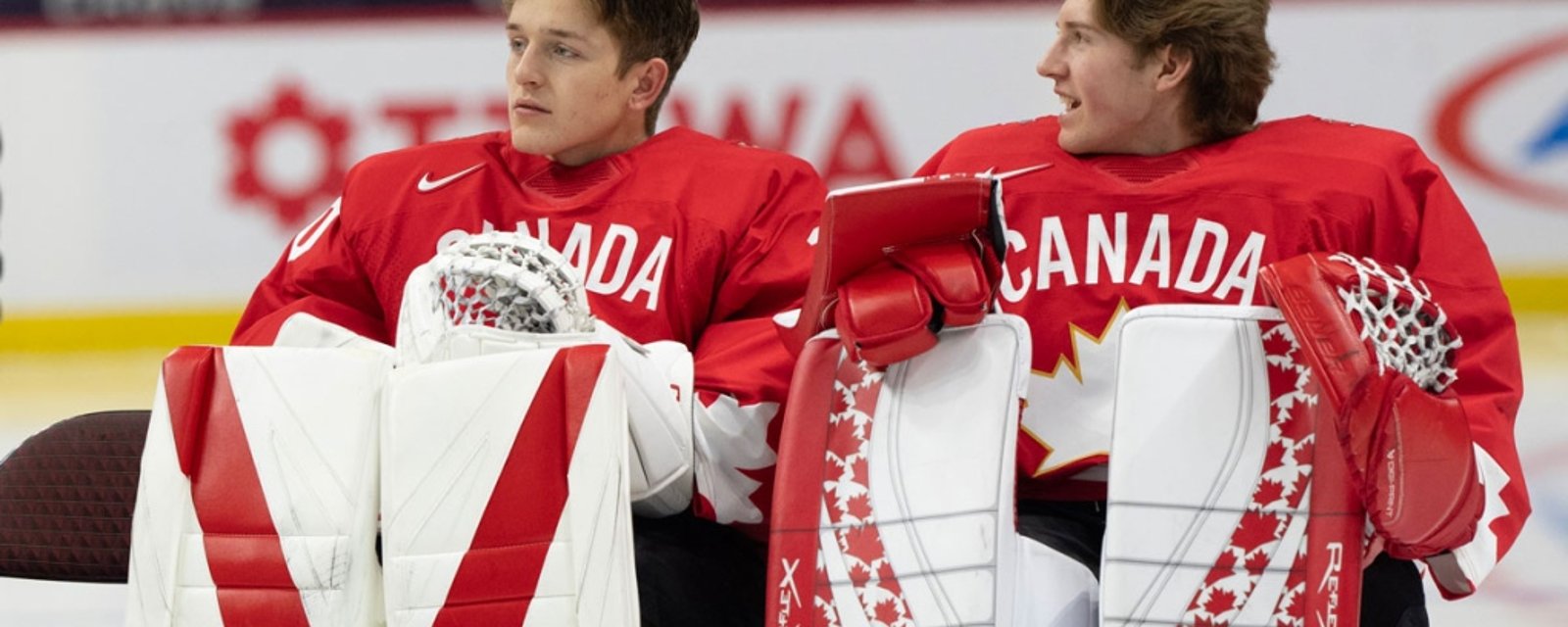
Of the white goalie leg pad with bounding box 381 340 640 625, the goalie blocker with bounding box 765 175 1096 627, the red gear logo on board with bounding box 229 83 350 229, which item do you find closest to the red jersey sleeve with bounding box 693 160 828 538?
the goalie blocker with bounding box 765 175 1096 627

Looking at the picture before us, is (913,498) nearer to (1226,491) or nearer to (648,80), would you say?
(1226,491)

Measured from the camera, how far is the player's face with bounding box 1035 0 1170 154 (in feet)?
6.29

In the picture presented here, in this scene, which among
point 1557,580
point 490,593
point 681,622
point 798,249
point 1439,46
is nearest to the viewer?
point 490,593

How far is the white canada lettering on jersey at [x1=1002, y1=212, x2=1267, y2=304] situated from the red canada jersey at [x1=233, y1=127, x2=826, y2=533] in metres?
0.21

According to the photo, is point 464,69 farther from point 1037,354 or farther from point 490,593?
point 490,593

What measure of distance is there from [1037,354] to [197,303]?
245 centimetres

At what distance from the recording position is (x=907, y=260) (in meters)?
1.61

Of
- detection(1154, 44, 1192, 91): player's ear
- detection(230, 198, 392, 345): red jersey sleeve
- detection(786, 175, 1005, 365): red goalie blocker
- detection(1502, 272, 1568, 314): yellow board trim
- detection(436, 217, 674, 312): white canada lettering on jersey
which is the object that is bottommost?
detection(1502, 272, 1568, 314): yellow board trim

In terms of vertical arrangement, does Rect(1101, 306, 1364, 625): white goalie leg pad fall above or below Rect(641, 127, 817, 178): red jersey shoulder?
below

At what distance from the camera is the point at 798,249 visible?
1923mm

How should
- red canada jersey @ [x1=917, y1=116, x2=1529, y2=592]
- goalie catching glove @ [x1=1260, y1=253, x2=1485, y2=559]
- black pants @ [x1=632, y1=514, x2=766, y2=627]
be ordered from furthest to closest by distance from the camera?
red canada jersey @ [x1=917, y1=116, x2=1529, y2=592] → black pants @ [x1=632, y1=514, x2=766, y2=627] → goalie catching glove @ [x1=1260, y1=253, x2=1485, y2=559]

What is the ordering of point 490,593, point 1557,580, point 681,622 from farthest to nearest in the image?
1. point 1557,580
2. point 681,622
3. point 490,593

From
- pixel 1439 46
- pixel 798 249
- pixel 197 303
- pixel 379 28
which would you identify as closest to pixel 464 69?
pixel 379 28

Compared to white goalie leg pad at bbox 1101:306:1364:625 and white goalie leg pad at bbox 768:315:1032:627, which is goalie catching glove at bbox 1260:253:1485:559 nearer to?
white goalie leg pad at bbox 1101:306:1364:625
